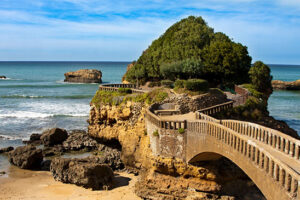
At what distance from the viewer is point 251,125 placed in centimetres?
1856

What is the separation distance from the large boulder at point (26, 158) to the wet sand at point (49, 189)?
4.33 ft

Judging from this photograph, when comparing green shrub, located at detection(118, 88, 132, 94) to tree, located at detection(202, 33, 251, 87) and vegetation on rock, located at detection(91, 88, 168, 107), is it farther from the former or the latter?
tree, located at detection(202, 33, 251, 87)

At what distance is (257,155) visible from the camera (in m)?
14.6

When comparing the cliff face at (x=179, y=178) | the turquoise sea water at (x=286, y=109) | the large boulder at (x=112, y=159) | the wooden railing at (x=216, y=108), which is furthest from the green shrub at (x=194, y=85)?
the turquoise sea water at (x=286, y=109)

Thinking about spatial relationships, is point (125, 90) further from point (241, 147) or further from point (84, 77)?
point (84, 77)

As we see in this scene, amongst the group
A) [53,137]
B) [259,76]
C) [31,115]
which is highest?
[259,76]

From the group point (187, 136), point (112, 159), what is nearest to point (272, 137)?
point (187, 136)

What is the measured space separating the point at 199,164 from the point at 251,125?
238 inches

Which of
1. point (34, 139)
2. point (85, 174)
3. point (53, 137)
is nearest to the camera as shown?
point (85, 174)

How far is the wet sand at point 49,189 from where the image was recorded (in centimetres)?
2492

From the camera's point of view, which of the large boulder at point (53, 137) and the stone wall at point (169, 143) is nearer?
the stone wall at point (169, 143)

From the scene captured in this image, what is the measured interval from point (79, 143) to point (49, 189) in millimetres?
11857

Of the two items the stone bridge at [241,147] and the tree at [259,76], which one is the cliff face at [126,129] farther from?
the tree at [259,76]

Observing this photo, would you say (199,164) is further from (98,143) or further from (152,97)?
(98,143)
